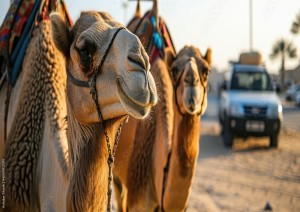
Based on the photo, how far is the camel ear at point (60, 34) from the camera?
223 centimetres

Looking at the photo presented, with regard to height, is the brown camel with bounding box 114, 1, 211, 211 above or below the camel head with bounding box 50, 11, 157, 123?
below

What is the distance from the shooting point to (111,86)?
6.50 feet

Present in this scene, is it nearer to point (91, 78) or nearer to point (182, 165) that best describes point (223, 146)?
point (182, 165)

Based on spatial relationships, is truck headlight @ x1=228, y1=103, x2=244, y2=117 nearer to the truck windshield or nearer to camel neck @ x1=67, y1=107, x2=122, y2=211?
the truck windshield

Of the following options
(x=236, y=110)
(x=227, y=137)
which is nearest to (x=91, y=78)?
(x=236, y=110)

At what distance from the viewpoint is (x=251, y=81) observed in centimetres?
1298

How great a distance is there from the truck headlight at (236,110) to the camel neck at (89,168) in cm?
1007

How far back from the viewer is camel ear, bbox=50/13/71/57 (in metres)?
2.23

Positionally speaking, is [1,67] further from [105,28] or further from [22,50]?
[105,28]

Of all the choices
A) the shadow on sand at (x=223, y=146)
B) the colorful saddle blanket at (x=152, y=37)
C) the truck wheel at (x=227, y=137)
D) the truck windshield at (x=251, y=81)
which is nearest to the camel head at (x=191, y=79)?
the colorful saddle blanket at (x=152, y=37)

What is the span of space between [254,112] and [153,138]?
8056 mm

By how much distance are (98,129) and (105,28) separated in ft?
1.57

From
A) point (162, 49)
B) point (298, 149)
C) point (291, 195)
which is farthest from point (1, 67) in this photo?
point (298, 149)

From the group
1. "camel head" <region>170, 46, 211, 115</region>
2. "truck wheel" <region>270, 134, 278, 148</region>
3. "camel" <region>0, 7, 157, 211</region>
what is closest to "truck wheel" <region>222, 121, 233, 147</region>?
"truck wheel" <region>270, 134, 278, 148</region>
